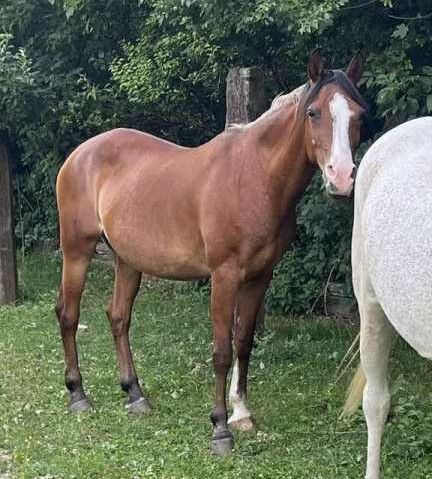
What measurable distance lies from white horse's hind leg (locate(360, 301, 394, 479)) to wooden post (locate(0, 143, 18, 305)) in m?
5.13

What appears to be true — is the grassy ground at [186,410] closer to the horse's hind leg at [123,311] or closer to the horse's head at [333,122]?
the horse's hind leg at [123,311]

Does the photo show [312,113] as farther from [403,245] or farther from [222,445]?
[222,445]

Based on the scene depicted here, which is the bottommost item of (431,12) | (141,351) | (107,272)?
(107,272)

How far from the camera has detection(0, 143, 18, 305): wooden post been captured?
7.86 m

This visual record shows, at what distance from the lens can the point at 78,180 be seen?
5.16 metres

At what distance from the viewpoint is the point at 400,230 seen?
2.91 metres

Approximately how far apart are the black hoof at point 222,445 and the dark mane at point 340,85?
1.71m

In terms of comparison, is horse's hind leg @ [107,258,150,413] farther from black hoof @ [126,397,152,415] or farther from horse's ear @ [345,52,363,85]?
horse's ear @ [345,52,363,85]

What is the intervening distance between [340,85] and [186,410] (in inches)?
83.7

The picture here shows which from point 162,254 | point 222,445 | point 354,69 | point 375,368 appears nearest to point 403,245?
point 375,368

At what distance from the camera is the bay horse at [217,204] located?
4035mm

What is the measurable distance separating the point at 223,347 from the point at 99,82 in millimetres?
4776

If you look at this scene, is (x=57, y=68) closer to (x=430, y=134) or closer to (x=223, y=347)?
(x=223, y=347)

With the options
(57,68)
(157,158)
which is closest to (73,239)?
(157,158)
